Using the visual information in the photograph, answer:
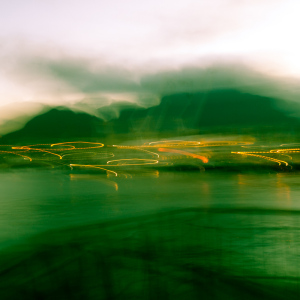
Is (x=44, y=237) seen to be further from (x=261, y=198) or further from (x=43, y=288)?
(x=261, y=198)

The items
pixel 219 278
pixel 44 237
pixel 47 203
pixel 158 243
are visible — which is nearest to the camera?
pixel 219 278

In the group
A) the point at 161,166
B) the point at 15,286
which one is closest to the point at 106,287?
the point at 15,286

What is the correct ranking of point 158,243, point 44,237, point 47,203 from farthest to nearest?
point 47,203 → point 44,237 → point 158,243

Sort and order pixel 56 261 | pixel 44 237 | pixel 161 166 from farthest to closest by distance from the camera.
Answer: pixel 161 166 < pixel 44 237 < pixel 56 261

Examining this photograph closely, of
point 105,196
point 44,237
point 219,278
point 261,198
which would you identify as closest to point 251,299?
point 219,278

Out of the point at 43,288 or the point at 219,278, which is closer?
the point at 43,288

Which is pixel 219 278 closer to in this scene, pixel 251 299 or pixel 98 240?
pixel 251 299
